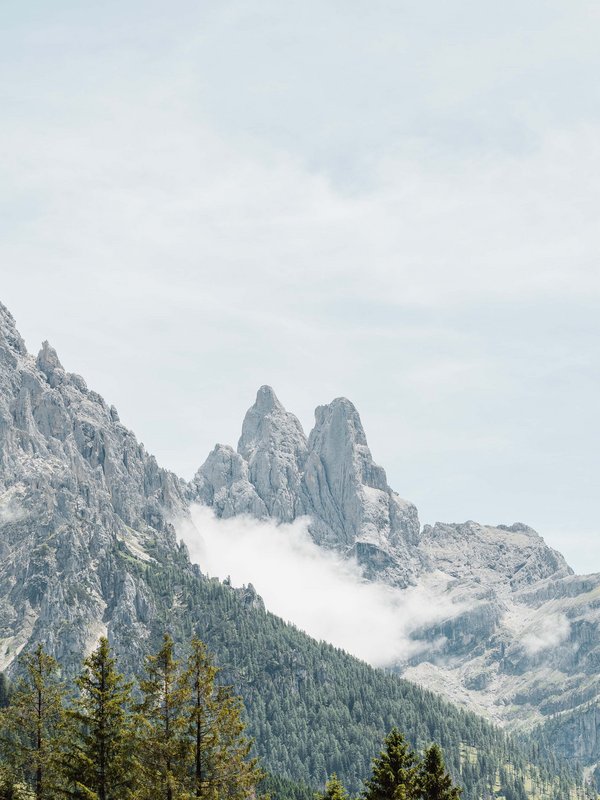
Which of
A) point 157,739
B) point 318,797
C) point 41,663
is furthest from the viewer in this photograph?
point 41,663

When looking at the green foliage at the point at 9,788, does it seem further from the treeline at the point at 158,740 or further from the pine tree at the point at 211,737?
the pine tree at the point at 211,737

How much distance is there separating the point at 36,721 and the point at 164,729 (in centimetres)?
1384

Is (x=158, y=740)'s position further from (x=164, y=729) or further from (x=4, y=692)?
(x=4, y=692)

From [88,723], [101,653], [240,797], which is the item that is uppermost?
[101,653]

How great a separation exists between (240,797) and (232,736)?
3.65m

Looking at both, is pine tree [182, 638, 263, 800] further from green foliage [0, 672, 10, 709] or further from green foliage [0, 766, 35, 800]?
green foliage [0, 672, 10, 709]

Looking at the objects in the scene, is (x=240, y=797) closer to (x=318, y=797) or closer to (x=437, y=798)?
(x=318, y=797)

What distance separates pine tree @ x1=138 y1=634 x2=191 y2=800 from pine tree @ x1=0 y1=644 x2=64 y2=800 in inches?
354

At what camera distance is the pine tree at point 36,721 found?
224 ft

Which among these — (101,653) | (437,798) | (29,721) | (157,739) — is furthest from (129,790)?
(437,798)

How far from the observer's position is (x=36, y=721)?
7056 centimetres

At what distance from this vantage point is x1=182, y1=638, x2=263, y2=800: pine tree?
60906 millimetres

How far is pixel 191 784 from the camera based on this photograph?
60.2 metres

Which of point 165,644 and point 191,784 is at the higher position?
point 165,644
